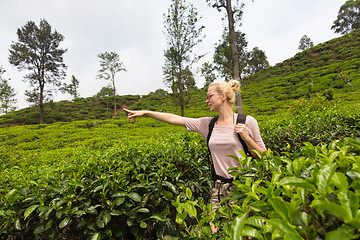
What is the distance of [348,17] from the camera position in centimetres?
3953

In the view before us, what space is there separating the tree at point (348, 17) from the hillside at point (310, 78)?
1086cm

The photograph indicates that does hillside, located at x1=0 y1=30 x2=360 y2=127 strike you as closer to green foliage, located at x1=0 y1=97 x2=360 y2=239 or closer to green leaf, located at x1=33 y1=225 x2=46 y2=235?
green foliage, located at x1=0 y1=97 x2=360 y2=239

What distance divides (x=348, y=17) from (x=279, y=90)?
3579 cm

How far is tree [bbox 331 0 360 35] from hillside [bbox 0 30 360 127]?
1088cm

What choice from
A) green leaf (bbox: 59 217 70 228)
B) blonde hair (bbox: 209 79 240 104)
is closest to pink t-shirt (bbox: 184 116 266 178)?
blonde hair (bbox: 209 79 240 104)

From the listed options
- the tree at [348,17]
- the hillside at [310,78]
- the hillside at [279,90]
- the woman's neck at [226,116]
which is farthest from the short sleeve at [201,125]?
the tree at [348,17]

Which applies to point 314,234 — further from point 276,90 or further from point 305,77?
point 305,77

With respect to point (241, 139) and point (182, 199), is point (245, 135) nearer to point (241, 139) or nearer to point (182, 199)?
point (241, 139)

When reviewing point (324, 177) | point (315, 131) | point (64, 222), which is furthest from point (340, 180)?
point (315, 131)

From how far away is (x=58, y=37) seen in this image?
2353 centimetres

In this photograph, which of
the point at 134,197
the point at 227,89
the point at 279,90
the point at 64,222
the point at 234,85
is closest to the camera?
the point at 64,222

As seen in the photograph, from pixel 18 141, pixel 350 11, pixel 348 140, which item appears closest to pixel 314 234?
pixel 348 140

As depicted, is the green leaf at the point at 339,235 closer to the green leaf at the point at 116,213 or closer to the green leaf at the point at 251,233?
the green leaf at the point at 251,233

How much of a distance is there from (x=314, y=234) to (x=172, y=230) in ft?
3.49
